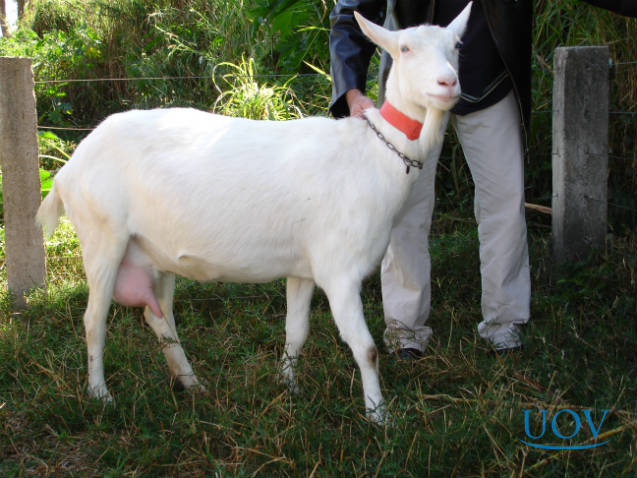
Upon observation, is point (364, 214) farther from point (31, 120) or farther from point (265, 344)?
point (31, 120)

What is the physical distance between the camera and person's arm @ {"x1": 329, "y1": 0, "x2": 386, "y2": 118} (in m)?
3.35

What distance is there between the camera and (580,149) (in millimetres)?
4344

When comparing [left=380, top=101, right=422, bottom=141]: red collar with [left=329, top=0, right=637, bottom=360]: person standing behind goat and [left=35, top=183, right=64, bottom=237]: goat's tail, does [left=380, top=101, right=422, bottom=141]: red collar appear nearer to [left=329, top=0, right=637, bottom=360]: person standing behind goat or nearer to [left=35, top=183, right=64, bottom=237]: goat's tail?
[left=329, top=0, right=637, bottom=360]: person standing behind goat

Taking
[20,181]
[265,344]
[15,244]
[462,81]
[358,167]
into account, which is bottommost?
[265,344]

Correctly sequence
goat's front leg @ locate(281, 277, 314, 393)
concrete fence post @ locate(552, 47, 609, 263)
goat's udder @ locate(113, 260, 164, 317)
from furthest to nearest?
concrete fence post @ locate(552, 47, 609, 263), goat's front leg @ locate(281, 277, 314, 393), goat's udder @ locate(113, 260, 164, 317)

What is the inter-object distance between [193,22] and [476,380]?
275 inches

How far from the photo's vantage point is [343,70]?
3.38 metres

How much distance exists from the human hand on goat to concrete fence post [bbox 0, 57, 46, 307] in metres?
2.12

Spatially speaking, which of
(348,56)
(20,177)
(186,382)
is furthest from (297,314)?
(20,177)

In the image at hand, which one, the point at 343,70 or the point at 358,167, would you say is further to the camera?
the point at 343,70

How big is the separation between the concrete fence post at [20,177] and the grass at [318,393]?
0.63 feet

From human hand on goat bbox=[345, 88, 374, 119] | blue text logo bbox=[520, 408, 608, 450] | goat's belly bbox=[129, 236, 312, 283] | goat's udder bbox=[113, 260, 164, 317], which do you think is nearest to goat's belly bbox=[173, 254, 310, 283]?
goat's belly bbox=[129, 236, 312, 283]

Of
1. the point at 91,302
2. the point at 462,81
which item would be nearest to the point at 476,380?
the point at 462,81

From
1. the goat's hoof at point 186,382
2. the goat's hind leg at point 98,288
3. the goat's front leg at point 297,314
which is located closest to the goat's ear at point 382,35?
the goat's front leg at point 297,314
